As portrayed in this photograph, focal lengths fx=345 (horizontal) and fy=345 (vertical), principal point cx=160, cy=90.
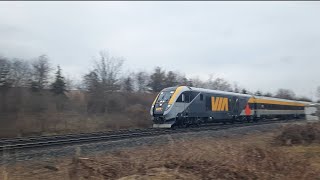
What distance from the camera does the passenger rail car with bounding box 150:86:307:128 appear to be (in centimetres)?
2795

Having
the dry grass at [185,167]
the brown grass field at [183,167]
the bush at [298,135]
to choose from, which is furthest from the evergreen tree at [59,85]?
the dry grass at [185,167]

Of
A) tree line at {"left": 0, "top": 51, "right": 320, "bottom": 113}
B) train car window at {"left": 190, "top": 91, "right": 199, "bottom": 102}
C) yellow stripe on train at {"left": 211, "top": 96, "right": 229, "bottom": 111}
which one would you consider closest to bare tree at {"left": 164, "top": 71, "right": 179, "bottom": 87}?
tree line at {"left": 0, "top": 51, "right": 320, "bottom": 113}

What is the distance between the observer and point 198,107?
1200 inches

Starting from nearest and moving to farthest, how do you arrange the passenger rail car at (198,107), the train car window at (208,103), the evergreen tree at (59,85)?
the passenger rail car at (198,107)
the train car window at (208,103)
the evergreen tree at (59,85)

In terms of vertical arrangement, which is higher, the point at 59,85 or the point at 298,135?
the point at 59,85

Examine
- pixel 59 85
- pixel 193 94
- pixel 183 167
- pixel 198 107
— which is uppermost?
pixel 59 85

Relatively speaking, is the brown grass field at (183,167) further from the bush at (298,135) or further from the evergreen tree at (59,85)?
the evergreen tree at (59,85)

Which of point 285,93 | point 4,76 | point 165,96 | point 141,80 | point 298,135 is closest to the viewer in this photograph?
point 298,135

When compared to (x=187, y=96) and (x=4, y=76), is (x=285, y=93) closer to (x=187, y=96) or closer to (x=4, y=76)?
(x=187, y=96)

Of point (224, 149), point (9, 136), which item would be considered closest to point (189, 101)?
point (9, 136)

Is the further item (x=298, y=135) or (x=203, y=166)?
(x=298, y=135)

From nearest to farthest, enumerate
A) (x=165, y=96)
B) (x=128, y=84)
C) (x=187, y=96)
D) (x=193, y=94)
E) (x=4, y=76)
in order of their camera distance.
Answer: (x=165, y=96), (x=187, y=96), (x=193, y=94), (x=4, y=76), (x=128, y=84)

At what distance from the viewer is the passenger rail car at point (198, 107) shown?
2795 cm

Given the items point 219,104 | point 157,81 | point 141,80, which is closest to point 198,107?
point 219,104
